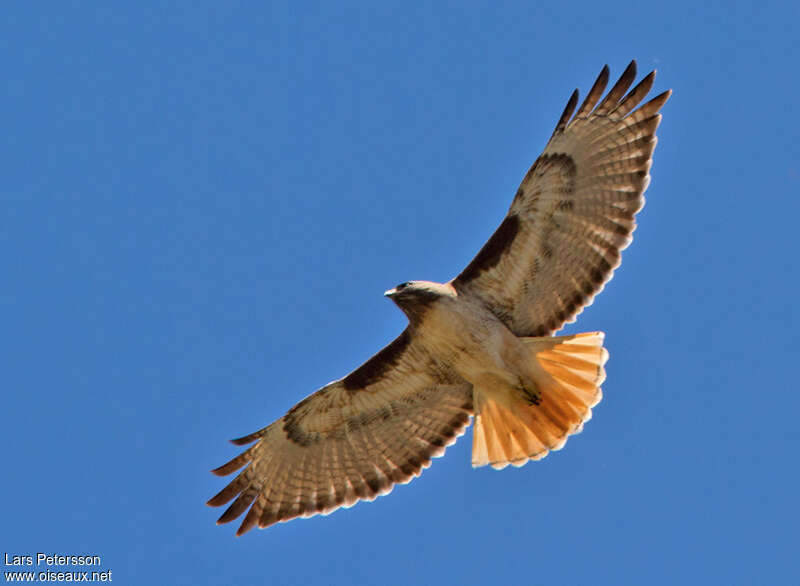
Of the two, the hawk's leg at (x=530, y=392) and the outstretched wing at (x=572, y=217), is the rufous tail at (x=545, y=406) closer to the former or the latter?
the hawk's leg at (x=530, y=392)

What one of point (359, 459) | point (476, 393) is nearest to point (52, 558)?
point (359, 459)

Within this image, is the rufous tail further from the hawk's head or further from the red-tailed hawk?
the hawk's head

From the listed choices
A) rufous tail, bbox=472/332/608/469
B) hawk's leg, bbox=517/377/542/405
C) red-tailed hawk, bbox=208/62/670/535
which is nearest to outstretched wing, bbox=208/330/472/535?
red-tailed hawk, bbox=208/62/670/535

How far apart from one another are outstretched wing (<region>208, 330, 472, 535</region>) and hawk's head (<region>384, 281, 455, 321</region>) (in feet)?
3.58

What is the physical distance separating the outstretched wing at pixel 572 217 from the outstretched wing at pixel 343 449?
3.94 ft

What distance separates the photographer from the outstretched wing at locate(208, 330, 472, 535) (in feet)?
43.0

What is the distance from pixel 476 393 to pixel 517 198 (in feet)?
6.84

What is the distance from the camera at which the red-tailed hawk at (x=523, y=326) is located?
12281 millimetres

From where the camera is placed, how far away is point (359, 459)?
13336 millimetres

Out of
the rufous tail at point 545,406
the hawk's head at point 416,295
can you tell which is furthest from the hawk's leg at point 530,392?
the hawk's head at point 416,295

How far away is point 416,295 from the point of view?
1212 centimetres

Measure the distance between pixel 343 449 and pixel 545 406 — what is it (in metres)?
2.31

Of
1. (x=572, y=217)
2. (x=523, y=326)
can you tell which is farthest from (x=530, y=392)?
(x=572, y=217)

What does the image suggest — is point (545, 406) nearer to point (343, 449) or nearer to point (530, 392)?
point (530, 392)
